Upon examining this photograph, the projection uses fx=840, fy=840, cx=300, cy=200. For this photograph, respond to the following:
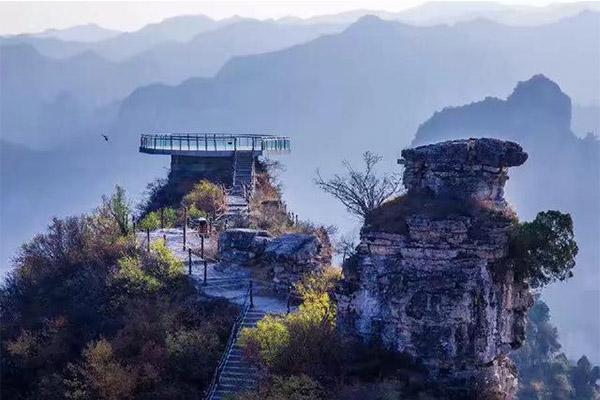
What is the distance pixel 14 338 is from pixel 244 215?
453 inches

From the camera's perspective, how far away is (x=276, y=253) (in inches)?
942

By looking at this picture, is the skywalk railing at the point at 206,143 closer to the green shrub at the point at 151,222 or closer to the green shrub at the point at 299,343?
the green shrub at the point at 151,222

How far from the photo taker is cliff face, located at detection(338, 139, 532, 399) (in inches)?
690

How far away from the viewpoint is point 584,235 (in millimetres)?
151250

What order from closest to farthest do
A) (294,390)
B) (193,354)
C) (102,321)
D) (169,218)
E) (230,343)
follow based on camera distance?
(294,390), (193,354), (230,343), (102,321), (169,218)

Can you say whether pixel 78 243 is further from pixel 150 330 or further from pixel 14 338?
pixel 150 330

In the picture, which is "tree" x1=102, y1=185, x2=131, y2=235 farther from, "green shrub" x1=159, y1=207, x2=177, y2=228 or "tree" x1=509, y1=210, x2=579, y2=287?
"tree" x1=509, y1=210, x2=579, y2=287

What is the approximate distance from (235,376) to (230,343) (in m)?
1.37

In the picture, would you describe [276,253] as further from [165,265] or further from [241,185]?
[241,185]

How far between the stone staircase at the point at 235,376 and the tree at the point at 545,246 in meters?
6.45

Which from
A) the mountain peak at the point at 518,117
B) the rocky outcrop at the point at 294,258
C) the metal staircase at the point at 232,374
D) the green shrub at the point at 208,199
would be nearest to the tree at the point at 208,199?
the green shrub at the point at 208,199

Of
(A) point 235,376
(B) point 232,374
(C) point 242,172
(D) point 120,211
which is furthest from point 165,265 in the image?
(C) point 242,172

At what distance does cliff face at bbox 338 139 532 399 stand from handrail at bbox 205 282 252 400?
3.13 metres

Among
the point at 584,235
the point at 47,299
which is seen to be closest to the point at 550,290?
the point at 584,235
